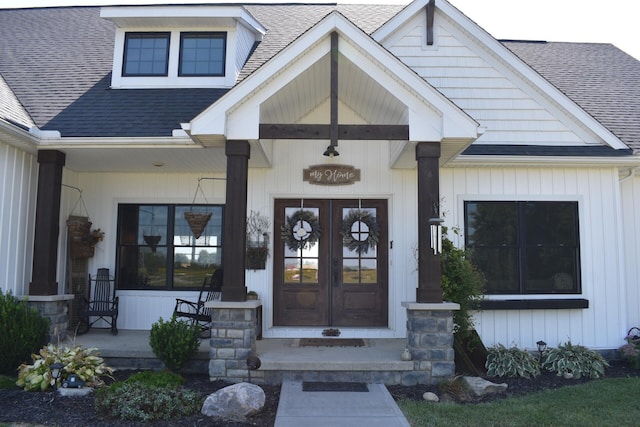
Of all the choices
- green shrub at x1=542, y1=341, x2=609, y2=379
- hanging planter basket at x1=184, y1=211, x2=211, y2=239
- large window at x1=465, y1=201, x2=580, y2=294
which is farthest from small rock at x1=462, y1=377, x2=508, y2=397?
hanging planter basket at x1=184, y1=211, x2=211, y2=239

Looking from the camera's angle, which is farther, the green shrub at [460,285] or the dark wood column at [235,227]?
the green shrub at [460,285]

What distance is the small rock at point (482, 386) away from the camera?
5.76 m

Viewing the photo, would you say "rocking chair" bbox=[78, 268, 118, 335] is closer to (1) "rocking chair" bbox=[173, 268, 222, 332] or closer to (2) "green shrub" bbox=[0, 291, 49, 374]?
(1) "rocking chair" bbox=[173, 268, 222, 332]

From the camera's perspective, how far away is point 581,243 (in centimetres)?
780

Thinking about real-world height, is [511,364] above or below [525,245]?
below

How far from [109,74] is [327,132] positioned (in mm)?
4634

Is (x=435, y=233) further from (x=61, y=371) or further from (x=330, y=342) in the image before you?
(x=61, y=371)

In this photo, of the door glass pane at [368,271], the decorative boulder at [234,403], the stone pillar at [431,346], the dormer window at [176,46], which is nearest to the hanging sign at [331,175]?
the door glass pane at [368,271]

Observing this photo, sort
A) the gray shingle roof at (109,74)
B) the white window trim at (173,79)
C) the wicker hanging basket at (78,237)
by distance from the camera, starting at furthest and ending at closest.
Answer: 1. the white window trim at (173,79)
2. the wicker hanging basket at (78,237)
3. the gray shingle roof at (109,74)

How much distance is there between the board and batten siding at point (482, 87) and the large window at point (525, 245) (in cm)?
105

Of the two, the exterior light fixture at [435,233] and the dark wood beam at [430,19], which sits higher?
the dark wood beam at [430,19]

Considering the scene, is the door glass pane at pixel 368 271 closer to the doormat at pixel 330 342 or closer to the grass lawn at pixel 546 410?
the doormat at pixel 330 342

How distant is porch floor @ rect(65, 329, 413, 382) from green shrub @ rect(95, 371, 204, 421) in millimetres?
1049

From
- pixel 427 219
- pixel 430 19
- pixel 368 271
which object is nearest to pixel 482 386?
pixel 427 219
